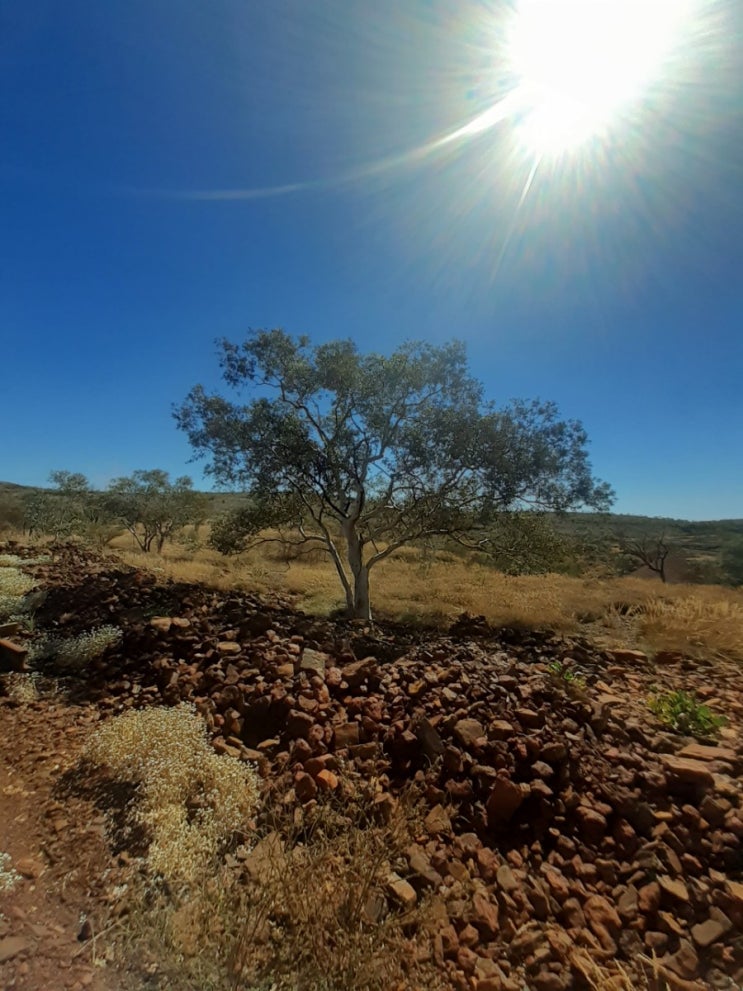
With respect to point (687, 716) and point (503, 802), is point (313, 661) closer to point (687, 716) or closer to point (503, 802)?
point (503, 802)

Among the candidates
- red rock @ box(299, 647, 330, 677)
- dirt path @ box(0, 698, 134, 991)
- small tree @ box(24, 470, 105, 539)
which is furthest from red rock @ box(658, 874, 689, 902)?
small tree @ box(24, 470, 105, 539)

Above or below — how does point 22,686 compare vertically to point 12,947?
above

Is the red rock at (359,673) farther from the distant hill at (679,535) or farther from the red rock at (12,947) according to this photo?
the distant hill at (679,535)

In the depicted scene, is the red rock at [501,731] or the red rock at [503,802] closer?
the red rock at [503,802]

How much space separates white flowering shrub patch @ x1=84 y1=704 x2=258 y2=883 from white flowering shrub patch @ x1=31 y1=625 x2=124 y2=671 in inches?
81.3

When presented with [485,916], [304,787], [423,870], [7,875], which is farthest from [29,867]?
[485,916]

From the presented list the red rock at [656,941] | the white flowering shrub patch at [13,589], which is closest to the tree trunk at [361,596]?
the white flowering shrub patch at [13,589]

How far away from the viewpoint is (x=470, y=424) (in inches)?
374

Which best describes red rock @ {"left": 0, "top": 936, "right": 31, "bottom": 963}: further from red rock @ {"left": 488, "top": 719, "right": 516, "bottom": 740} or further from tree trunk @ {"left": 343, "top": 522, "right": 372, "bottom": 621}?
tree trunk @ {"left": 343, "top": 522, "right": 372, "bottom": 621}

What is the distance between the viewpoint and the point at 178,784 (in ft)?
11.6

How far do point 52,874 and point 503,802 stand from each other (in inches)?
123

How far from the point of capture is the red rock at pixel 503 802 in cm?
338

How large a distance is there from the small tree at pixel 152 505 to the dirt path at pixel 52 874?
860 inches

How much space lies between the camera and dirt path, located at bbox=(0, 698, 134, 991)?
2.31 metres
